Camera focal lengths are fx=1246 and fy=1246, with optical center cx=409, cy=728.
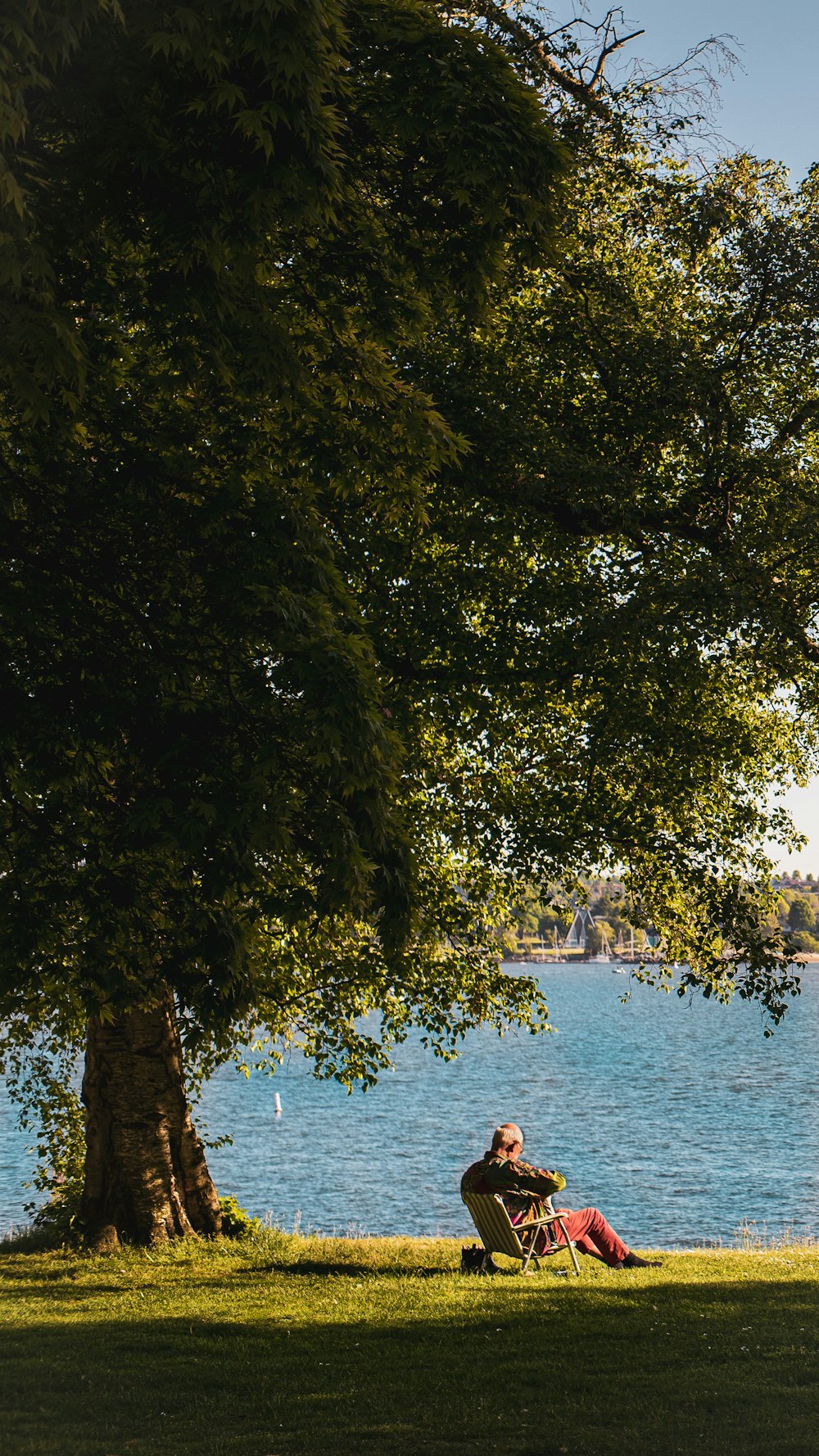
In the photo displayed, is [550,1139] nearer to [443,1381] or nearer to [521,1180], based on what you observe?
[521,1180]

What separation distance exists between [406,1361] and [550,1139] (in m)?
28.8

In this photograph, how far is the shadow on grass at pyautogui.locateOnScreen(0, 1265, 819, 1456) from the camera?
671 cm

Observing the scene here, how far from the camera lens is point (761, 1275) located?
11.9m

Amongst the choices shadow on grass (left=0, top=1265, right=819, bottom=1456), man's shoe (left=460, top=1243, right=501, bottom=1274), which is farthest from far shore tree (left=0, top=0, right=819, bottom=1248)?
shadow on grass (left=0, top=1265, right=819, bottom=1456)

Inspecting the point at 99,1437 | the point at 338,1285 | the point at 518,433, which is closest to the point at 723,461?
the point at 518,433

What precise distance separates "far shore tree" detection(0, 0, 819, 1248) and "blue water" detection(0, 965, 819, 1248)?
437 inches

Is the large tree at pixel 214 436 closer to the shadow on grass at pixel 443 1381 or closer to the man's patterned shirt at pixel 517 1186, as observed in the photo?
the shadow on grass at pixel 443 1381

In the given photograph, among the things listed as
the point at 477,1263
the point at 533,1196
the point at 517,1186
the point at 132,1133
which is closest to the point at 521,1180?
the point at 517,1186

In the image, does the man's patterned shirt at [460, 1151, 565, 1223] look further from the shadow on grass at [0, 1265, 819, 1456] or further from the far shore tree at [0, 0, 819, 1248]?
the far shore tree at [0, 0, 819, 1248]

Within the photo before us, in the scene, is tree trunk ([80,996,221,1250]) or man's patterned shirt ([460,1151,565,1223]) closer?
man's patterned shirt ([460,1151,565,1223])

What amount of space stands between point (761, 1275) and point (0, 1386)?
7195 mm

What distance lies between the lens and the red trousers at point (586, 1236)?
39.3ft

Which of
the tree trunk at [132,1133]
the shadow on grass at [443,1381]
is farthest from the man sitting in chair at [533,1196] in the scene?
the tree trunk at [132,1133]

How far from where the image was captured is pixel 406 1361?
333 inches
